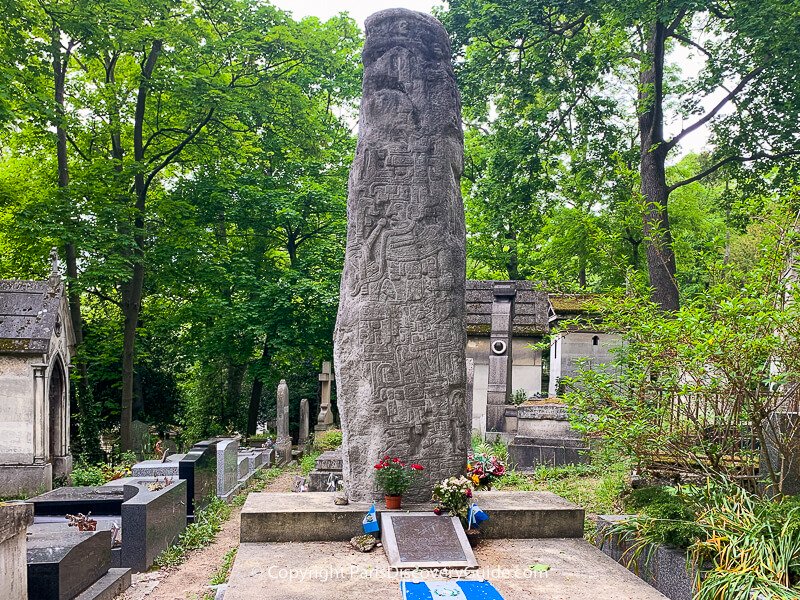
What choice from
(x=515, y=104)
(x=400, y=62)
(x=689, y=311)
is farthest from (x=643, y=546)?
(x=515, y=104)

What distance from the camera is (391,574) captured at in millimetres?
5535

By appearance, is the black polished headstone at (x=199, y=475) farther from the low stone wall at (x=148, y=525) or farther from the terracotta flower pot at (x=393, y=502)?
the terracotta flower pot at (x=393, y=502)

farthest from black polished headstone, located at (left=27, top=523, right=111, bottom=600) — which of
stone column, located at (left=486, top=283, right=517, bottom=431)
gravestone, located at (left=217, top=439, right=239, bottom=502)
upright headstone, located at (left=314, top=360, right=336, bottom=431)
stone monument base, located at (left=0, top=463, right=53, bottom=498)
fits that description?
upright headstone, located at (left=314, top=360, right=336, bottom=431)

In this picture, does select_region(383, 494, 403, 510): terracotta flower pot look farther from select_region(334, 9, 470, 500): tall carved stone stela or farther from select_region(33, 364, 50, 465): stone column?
select_region(33, 364, 50, 465): stone column

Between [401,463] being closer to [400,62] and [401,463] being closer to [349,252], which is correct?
[349,252]

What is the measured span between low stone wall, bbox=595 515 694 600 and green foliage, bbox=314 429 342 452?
40.7 feet

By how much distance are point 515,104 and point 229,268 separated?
10482 mm

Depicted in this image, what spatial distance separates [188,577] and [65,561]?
2035mm

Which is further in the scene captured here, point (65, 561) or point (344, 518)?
point (344, 518)

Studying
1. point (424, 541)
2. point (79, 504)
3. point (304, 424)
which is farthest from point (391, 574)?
point (304, 424)

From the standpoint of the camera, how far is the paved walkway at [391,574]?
17.0 ft

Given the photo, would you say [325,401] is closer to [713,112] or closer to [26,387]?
[26,387]

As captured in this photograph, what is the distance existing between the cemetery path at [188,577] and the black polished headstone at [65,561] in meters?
0.48

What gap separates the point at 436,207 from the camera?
720cm
